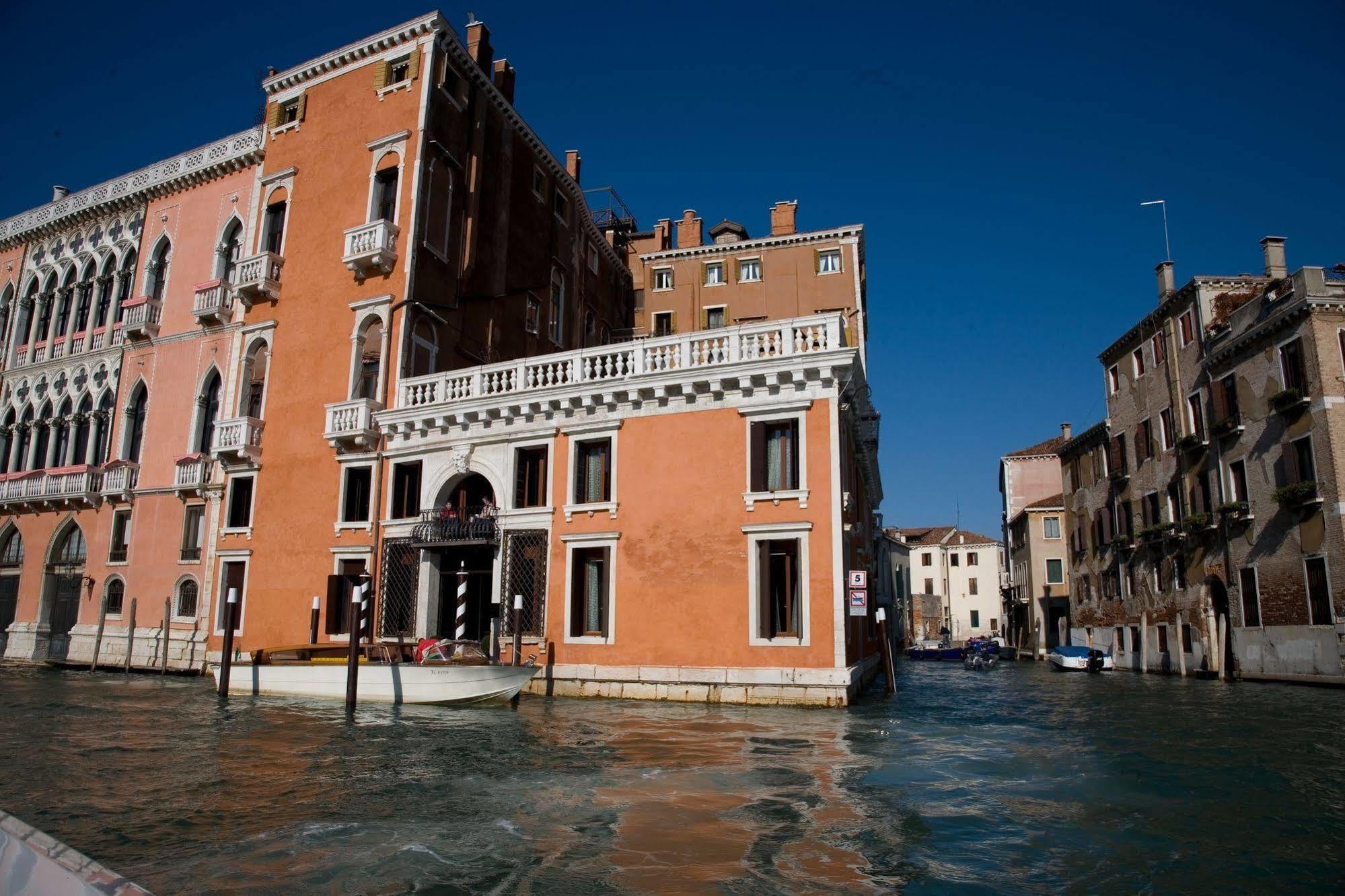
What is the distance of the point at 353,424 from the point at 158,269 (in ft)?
38.1

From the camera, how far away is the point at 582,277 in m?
29.4

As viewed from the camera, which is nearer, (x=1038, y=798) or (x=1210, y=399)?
(x=1038, y=798)

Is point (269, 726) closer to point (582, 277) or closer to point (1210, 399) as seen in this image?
point (582, 277)

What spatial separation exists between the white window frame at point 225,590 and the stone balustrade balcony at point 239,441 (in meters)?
2.31

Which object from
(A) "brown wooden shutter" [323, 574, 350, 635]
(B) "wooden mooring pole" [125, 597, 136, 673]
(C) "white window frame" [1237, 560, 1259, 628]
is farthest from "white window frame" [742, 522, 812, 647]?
(B) "wooden mooring pole" [125, 597, 136, 673]

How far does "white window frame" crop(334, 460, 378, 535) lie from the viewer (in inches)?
771

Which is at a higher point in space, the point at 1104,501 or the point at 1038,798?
the point at 1104,501

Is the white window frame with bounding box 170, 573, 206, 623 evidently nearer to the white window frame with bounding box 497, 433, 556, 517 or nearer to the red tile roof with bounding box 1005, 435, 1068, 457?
the white window frame with bounding box 497, 433, 556, 517

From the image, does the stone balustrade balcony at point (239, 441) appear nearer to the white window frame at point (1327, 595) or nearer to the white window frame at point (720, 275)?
the white window frame at point (720, 275)

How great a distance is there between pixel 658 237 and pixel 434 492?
62.5 feet

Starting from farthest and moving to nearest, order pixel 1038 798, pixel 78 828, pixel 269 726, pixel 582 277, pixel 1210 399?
pixel 582 277, pixel 1210 399, pixel 269 726, pixel 1038 798, pixel 78 828

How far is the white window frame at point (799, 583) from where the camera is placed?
1507 centimetres

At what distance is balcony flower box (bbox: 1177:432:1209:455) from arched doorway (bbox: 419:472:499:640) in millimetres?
21982

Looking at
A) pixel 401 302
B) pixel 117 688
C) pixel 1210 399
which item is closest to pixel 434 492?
pixel 401 302
